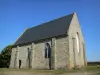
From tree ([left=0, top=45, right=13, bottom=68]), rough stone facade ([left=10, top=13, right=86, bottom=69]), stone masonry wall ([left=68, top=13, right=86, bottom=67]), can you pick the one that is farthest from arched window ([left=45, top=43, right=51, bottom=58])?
tree ([left=0, top=45, right=13, bottom=68])

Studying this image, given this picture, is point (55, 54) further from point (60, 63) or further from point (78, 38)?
point (78, 38)

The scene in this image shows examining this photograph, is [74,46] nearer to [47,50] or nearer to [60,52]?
[60,52]

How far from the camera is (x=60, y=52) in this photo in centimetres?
3347

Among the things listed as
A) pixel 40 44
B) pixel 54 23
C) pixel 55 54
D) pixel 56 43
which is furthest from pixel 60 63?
pixel 54 23

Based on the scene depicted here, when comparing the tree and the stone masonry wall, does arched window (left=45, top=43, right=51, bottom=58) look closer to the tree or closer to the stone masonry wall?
the stone masonry wall

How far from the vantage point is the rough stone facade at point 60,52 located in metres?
32.6

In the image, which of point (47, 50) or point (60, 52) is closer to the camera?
point (60, 52)

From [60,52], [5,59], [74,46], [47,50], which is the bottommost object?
[5,59]

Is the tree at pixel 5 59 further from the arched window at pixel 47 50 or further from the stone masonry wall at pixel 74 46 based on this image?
the stone masonry wall at pixel 74 46

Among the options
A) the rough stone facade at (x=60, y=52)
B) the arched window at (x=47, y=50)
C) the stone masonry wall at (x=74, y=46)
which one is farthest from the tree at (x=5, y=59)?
the stone masonry wall at (x=74, y=46)

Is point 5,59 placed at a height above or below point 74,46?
below

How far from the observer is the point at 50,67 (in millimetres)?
34562

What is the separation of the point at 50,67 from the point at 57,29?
366 inches

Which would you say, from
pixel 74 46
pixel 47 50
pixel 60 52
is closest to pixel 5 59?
pixel 47 50
